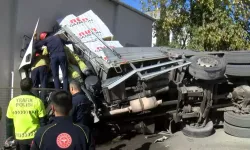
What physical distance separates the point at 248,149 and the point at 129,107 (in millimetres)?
2085

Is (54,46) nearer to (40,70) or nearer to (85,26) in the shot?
(40,70)

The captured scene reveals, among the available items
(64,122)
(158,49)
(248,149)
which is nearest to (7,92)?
(158,49)

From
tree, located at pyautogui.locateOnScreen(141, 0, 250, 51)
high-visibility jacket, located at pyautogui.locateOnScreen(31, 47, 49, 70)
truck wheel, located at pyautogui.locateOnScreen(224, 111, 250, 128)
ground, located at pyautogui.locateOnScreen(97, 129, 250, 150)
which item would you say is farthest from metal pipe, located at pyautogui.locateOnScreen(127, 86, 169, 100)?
tree, located at pyautogui.locateOnScreen(141, 0, 250, 51)

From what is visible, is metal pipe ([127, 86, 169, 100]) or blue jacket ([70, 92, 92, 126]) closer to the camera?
blue jacket ([70, 92, 92, 126])

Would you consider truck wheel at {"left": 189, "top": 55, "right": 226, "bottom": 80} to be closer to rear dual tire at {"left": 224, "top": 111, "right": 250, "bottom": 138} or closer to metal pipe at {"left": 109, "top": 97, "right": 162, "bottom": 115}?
rear dual tire at {"left": 224, "top": 111, "right": 250, "bottom": 138}

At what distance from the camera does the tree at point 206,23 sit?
1346 cm

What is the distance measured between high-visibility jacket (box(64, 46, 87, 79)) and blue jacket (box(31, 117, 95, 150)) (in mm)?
3902

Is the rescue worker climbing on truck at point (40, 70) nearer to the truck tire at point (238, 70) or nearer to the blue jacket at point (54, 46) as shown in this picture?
the blue jacket at point (54, 46)

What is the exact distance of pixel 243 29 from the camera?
14.0 metres

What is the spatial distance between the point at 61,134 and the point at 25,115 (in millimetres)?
1721

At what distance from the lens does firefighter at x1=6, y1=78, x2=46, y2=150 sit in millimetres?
4004

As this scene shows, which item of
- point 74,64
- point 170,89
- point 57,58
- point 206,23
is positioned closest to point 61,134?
point 57,58

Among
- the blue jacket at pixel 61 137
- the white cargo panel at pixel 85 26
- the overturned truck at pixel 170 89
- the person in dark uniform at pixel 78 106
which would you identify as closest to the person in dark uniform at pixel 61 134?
the blue jacket at pixel 61 137

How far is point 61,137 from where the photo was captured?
2.43 m
